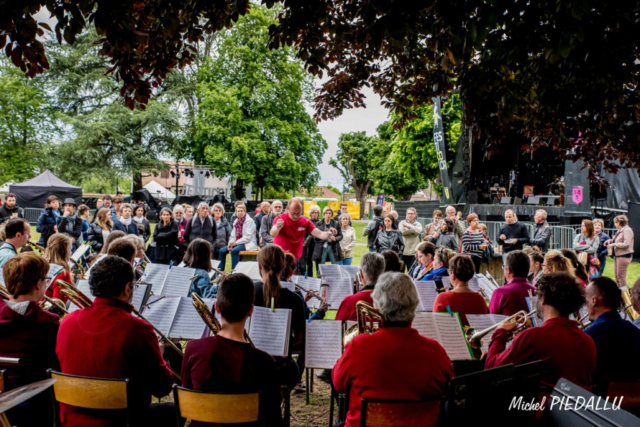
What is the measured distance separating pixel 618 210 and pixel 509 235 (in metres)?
8.51

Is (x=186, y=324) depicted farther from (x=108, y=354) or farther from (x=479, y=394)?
(x=479, y=394)

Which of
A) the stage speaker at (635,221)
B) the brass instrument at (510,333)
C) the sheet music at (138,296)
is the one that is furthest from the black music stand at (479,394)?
the stage speaker at (635,221)

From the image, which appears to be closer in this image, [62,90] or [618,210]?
[618,210]

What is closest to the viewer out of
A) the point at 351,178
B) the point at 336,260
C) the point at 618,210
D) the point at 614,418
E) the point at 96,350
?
the point at 614,418

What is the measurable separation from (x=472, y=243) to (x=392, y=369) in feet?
24.0

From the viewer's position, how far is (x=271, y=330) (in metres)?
3.18

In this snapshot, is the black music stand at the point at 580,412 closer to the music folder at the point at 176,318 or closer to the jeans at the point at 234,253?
the music folder at the point at 176,318

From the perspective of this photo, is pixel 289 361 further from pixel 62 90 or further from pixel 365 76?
pixel 62 90

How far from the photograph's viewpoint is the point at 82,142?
3117cm

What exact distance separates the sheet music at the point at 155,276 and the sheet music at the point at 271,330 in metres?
1.70

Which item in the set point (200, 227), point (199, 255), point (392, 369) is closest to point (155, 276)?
point (199, 255)

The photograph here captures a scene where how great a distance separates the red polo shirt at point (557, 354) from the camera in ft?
8.18

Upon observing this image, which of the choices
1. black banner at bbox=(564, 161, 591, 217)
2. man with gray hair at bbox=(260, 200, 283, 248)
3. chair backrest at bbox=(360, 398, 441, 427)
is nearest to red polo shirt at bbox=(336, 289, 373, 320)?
chair backrest at bbox=(360, 398, 441, 427)

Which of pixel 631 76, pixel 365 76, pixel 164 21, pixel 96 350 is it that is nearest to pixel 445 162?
pixel 365 76
